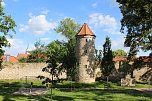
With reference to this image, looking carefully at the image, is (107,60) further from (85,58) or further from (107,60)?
(85,58)

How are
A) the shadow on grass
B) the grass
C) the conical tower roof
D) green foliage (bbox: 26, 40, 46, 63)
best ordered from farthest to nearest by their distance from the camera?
1. green foliage (bbox: 26, 40, 46, 63)
2. the conical tower roof
3. the shadow on grass
4. the grass

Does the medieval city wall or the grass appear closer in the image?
the grass

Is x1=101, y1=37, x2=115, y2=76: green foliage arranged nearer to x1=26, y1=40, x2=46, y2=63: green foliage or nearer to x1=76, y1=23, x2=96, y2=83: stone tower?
x1=76, y1=23, x2=96, y2=83: stone tower

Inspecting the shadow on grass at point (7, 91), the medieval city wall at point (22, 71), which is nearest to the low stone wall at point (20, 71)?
the medieval city wall at point (22, 71)

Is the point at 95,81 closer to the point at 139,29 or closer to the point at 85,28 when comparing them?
the point at 85,28

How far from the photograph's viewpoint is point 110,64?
51.7 m

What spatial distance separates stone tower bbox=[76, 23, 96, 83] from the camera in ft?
177

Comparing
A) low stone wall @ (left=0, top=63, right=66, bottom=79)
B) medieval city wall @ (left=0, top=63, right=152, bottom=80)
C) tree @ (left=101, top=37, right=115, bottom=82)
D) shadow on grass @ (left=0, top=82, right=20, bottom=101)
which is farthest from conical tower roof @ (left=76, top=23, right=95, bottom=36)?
shadow on grass @ (left=0, top=82, right=20, bottom=101)

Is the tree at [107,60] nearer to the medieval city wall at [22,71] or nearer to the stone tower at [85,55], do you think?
the stone tower at [85,55]

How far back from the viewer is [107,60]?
51.8 m

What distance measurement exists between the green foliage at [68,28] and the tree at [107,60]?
31778 millimetres

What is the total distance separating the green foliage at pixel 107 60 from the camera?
51372 mm

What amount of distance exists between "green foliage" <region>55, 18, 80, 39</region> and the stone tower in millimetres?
28662

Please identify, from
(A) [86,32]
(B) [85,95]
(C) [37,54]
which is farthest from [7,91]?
(C) [37,54]
